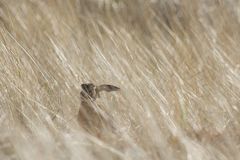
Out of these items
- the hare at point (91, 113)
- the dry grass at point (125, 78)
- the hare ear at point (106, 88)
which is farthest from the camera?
the hare ear at point (106, 88)

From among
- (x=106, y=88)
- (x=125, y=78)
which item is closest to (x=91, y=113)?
(x=106, y=88)

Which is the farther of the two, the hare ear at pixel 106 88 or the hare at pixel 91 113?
the hare ear at pixel 106 88

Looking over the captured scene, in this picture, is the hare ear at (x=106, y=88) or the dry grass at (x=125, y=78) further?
the hare ear at (x=106, y=88)

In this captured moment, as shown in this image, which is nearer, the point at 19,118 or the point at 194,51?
the point at 19,118

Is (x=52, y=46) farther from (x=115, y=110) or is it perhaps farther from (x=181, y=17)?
(x=181, y=17)

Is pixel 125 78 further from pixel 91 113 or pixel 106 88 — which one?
pixel 91 113

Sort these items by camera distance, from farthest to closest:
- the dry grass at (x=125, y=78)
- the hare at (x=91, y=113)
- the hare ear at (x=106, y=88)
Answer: the hare ear at (x=106, y=88) → the hare at (x=91, y=113) → the dry grass at (x=125, y=78)

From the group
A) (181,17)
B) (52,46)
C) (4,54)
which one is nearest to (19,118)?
(4,54)
